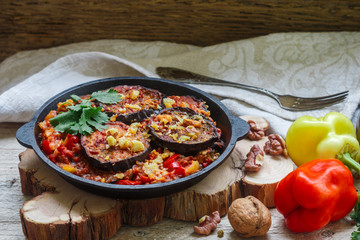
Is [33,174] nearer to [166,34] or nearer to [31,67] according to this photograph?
[31,67]

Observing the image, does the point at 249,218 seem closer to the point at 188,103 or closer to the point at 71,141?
the point at 188,103

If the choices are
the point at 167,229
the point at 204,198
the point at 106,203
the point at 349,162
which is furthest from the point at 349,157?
the point at 106,203

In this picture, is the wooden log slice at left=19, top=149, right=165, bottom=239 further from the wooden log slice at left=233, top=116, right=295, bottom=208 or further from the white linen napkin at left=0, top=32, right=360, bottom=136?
the white linen napkin at left=0, top=32, right=360, bottom=136

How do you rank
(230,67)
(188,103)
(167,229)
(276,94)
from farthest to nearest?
1. (230,67)
2. (276,94)
3. (188,103)
4. (167,229)

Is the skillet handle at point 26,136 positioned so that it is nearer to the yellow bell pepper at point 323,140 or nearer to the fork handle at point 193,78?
the fork handle at point 193,78

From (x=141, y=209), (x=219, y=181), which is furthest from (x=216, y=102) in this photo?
(x=141, y=209)

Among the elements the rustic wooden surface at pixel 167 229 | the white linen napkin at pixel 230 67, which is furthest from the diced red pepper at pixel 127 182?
the white linen napkin at pixel 230 67
